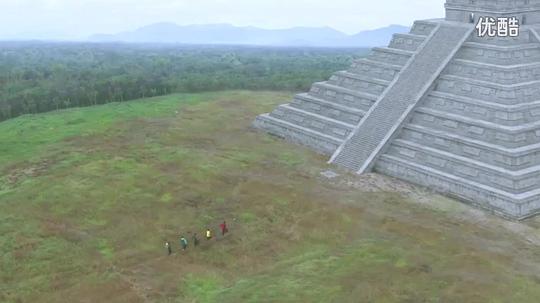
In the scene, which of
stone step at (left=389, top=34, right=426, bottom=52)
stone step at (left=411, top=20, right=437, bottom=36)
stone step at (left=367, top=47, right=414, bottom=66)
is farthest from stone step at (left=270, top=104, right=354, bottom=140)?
stone step at (left=411, top=20, right=437, bottom=36)

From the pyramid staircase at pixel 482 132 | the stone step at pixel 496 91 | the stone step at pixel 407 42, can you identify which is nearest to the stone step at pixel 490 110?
the pyramid staircase at pixel 482 132

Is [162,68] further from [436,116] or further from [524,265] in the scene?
[524,265]

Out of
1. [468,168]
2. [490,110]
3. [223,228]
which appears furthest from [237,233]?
[490,110]

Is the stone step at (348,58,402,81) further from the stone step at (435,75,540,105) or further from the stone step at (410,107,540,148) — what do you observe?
the stone step at (435,75,540,105)

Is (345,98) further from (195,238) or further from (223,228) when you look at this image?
(195,238)

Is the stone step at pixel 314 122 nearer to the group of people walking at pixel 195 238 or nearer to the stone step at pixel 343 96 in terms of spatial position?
the stone step at pixel 343 96

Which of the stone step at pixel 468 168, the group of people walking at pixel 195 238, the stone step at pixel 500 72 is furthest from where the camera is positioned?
the stone step at pixel 500 72
